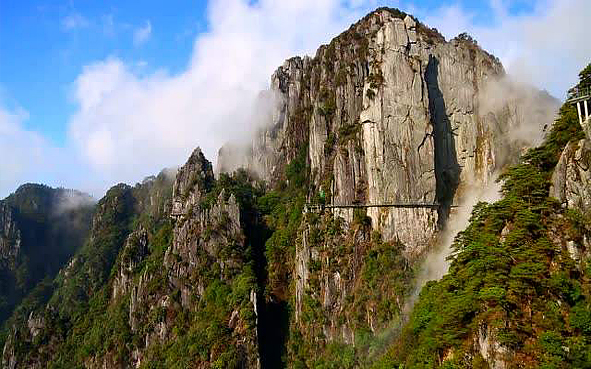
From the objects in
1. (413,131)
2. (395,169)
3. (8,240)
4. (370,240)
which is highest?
(413,131)

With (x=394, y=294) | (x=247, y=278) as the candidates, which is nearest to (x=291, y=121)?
(x=247, y=278)

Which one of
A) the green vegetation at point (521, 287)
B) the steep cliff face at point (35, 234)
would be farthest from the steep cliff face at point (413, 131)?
the steep cliff face at point (35, 234)

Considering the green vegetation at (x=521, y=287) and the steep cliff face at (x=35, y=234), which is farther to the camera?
the steep cliff face at (x=35, y=234)

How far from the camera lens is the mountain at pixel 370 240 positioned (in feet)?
101

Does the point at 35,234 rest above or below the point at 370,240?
above

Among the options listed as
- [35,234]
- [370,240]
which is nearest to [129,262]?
[370,240]

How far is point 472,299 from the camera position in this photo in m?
30.8

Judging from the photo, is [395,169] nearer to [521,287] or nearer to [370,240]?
[370,240]

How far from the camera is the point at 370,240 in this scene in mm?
64062

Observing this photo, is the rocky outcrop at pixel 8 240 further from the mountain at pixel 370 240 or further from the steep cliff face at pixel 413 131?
the steep cliff face at pixel 413 131

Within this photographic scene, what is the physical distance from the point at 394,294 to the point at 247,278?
Answer: 19.2 metres

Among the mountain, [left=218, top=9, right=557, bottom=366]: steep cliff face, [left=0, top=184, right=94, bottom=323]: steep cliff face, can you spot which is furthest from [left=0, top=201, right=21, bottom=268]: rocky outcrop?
[left=218, top=9, right=557, bottom=366]: steep cliff face

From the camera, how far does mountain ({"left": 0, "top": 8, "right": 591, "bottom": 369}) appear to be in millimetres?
30688

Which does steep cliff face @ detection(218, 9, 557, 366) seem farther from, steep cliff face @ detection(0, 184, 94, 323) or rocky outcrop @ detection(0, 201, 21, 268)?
rocky outcrop @ detection(0, 201, 21, 268)
